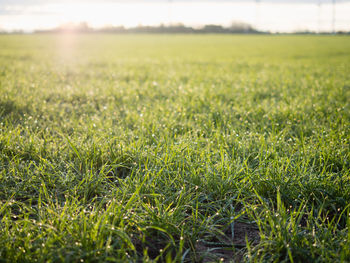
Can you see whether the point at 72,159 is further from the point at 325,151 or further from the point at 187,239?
the point at 325,151

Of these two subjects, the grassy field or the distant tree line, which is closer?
the grassy field

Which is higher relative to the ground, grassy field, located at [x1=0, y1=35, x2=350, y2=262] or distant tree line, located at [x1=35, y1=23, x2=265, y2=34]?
distant tree line, located at [x1=35, y1=23, x2=265, y2=34]

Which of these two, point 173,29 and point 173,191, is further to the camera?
point 173,29

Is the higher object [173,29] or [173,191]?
[173,29]

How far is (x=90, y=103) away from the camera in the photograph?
14.4ft

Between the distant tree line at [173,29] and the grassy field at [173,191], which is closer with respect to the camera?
the grassy field at [173,191]

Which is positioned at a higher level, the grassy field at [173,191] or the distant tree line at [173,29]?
the distant tree line at [173,29]

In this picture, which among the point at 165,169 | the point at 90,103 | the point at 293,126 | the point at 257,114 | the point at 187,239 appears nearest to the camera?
the point at 187,239

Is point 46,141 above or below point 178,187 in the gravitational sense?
above

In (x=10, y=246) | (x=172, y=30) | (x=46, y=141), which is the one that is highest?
(x=172, y=30)

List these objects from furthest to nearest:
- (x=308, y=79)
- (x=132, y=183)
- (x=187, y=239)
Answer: (x=308, y=79) → (x=132, y=183) → (x=187, y=239)

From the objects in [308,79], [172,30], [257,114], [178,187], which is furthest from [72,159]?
[172,30]

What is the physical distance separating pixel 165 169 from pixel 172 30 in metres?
62.4

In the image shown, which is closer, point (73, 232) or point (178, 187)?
point (73, 232)
